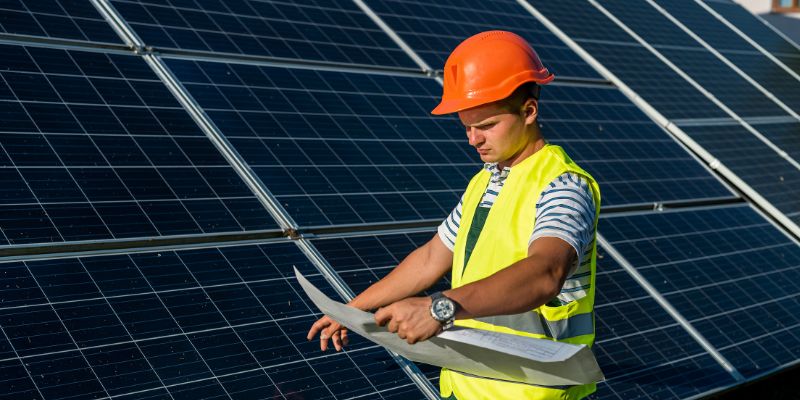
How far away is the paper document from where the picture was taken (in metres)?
3.28

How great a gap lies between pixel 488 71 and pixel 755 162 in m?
7.56

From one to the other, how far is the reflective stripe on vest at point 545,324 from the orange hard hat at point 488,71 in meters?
0.71

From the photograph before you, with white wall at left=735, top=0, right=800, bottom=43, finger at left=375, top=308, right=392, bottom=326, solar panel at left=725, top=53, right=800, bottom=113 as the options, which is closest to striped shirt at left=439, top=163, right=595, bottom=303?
finger at left=375, top=308, right=392, bottom=326

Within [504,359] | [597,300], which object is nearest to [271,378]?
[504,359]

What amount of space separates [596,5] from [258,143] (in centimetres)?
678

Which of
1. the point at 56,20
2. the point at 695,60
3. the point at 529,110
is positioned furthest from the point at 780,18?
the point at 529,110

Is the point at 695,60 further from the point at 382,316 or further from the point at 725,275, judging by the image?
the point at 382,316

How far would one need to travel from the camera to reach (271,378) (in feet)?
16.9

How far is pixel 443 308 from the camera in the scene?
3127mm

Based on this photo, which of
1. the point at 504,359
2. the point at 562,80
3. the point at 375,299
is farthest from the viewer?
the point at 562,80

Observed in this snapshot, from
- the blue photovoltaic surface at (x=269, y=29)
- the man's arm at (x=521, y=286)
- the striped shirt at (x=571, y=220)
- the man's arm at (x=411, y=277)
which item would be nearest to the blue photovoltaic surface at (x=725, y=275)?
the blue photovoltaic surface at (x=269, y=29)

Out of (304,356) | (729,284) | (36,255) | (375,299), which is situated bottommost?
(729,284)

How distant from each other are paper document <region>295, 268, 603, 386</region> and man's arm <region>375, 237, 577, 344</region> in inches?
4.7

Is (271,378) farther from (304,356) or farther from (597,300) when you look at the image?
(597,300)
